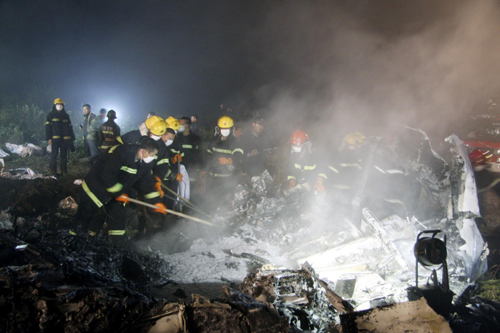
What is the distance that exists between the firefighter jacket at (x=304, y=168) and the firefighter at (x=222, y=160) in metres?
1.45

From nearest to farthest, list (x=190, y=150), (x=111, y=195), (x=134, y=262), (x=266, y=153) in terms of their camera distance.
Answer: (x=134, y=262) → (x=111, y=195) → (x=190, y=150) → (x=266, y=153)

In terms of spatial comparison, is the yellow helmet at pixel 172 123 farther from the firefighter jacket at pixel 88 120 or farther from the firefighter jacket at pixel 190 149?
the firefighter jacket at pixel 88 120

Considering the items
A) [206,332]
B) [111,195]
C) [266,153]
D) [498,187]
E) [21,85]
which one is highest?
[21,85]

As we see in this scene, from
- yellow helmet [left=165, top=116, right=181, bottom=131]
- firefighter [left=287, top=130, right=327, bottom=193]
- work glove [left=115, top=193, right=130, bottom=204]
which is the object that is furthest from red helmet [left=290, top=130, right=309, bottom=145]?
work glove [left=115, top=193, right=130, bottom=204]

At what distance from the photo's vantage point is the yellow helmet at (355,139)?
5.21 metres

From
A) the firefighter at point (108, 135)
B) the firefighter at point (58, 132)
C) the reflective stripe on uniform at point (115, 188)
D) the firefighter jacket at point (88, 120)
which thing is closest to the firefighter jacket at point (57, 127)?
the firefighter at point (58, 132)

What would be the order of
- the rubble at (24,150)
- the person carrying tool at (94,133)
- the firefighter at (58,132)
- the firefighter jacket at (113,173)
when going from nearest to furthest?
the firefighter jacket at (113,173)
the firefighter at (58,132)
the person carrying tool at (94,133)
the rubble at (24,150)

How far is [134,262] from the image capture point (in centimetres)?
350

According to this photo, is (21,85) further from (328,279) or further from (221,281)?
(328,279)

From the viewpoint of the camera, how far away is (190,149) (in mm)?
6246

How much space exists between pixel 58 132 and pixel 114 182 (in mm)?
4419

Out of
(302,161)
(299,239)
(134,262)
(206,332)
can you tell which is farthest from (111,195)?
(302,161)

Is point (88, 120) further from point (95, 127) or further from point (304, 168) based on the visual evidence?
point (304, 168)

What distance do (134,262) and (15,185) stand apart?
445 cm
